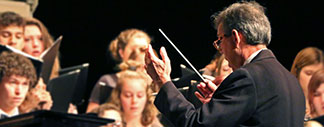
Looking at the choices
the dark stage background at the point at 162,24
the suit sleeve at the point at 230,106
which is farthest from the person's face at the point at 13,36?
the dark stage background at the point at 162,24

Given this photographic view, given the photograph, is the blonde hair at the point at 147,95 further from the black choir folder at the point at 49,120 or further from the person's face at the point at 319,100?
the black choir folder at the point at 49,120

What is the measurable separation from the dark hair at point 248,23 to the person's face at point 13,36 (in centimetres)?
230

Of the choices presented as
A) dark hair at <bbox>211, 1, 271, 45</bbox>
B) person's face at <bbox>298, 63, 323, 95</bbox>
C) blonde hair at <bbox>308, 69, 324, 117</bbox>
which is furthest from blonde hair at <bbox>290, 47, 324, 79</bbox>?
dark hair at <bbox>211, 1, 271, 45</bbox>

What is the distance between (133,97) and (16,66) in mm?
1121

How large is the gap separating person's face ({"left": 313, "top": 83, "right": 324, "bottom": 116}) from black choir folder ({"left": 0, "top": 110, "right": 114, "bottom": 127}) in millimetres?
2213

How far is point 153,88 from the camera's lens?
5082mm

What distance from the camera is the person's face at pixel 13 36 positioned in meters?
4.94

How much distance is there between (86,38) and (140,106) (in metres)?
2.80

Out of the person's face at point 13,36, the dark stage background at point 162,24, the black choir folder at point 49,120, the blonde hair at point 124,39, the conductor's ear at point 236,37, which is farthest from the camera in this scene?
the dark stage background at point 162,24

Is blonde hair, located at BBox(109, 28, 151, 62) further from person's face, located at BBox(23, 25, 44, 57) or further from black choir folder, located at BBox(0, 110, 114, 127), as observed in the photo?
black choir folder, located at BBox(0, 110, 114, 127)

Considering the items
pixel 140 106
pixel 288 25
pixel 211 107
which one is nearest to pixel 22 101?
pixel 140 106

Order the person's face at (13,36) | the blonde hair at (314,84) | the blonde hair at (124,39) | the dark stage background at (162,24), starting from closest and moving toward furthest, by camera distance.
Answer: the person's face at (13,36) → the blonde hair at (314,84) → the blonde hair at (124,39) → the dark stage background at (162,24)

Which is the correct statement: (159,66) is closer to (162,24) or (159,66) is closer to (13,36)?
(13,36)

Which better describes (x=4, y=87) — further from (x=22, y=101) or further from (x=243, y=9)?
(x=243, y=9)
